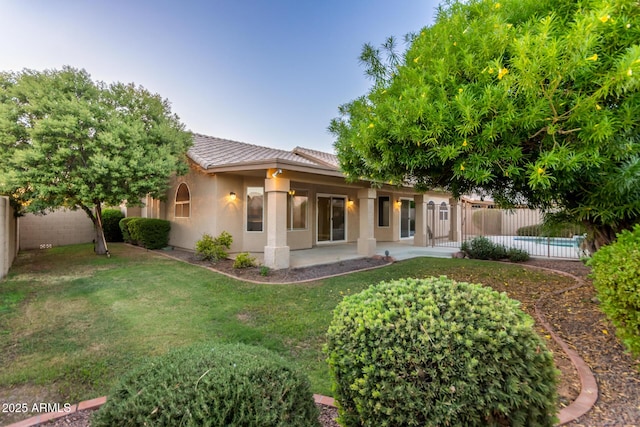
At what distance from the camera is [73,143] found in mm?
8719

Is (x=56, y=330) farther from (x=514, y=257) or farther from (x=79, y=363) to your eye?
(x=514, y=257)

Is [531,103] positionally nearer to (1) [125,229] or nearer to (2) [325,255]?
(2) [325,255]

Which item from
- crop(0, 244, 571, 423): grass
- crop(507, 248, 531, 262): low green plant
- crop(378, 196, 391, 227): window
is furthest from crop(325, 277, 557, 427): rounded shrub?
crop(378, 196, 391, 227): window

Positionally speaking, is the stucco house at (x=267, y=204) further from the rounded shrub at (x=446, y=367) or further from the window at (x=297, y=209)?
the rounded shrub at (x=446, y=367)

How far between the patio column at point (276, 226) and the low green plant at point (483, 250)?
23.4 feet

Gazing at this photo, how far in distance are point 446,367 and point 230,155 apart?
1233 cm

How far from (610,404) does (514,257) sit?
8940mm

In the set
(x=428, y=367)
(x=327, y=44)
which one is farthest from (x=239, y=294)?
(x=327, y=44)

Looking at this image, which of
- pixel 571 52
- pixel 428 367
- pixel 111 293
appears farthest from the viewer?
pixel 111 293

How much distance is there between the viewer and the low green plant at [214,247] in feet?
33.8

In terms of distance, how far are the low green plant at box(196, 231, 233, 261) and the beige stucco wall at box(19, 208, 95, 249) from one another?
8.05 metres

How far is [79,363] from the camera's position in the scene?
12.0ft

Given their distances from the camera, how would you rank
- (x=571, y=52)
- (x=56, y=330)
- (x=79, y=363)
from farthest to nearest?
(x=56, y=330) → (x=79, y=363) → (x=571, y=52)

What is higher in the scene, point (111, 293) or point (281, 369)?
point (281, 369)
